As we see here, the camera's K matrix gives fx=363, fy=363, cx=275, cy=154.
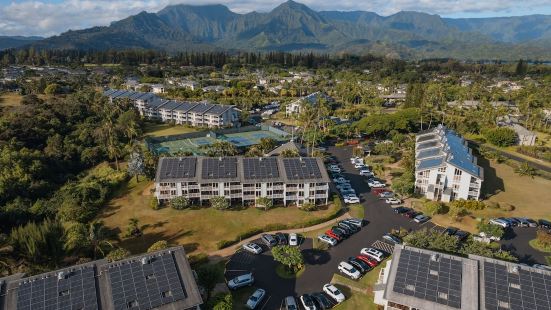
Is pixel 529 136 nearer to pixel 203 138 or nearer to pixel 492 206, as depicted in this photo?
pixel 492 206

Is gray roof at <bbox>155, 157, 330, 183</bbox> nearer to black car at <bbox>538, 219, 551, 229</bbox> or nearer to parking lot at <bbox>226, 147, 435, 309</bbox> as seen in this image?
parking lot at <bbox>226, 147, 435, 309</bbox>

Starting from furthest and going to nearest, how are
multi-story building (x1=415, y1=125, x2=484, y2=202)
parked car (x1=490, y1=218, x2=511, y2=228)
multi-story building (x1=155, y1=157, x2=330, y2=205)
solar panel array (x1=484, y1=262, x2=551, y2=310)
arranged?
1. multi-story building (x1=415, y1=125, x2=484, y2=202)
2. multi-story building (x1=155, y1=157, x2=330, y2=205)
3. parked car (x1=490, y1=218, x2=511, y2=228)
4. solar panel array (x1=484, y1=262, x2=551, y2=310)

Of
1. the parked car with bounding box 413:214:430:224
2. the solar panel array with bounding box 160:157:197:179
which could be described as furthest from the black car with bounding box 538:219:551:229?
the solar panel array with bounding box 160:157:197:179

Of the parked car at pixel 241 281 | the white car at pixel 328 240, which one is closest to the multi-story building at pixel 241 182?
the white car at pixel 328 240

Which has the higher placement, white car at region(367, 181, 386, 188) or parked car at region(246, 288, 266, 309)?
white car at region(367, 181, 386, 188)

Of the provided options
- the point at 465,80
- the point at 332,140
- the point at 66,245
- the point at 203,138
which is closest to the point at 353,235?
the point at 66,245

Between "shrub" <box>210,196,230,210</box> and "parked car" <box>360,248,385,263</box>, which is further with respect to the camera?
"shrub" <box>210,196,230,210</box>

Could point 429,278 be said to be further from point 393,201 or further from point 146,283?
point 393,201
